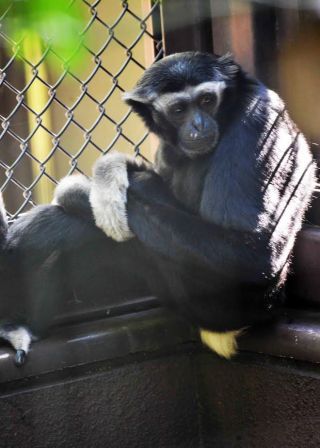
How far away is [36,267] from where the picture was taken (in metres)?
3.32

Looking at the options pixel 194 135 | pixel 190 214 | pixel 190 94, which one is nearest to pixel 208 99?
pixel 190 94

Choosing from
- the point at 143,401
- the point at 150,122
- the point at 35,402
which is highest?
the point at 150,122

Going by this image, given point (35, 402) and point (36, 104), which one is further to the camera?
point (36, 104)

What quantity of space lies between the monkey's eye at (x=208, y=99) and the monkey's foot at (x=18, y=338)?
1293mm

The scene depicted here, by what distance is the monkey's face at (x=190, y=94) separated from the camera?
307 centimetres

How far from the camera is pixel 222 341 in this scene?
10.3 feet

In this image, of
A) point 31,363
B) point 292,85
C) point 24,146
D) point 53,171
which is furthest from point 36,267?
point 292,85

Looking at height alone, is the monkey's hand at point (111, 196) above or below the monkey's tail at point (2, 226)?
above

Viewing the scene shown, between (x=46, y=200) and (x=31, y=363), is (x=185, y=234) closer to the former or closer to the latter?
(x=31, y=363)

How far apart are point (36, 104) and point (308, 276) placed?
72.4 inches

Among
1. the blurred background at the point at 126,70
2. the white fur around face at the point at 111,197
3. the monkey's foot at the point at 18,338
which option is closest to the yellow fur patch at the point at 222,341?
the white fur around face at the point at 111,197

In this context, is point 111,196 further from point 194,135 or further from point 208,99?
point 208,99

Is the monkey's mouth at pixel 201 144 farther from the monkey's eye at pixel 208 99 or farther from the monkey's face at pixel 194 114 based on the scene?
the monkey's eye at pixel 208 99

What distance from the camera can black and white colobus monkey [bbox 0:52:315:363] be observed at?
2838mm
